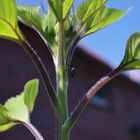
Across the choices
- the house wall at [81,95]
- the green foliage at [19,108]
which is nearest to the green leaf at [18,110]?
the green foliage at [19,108]

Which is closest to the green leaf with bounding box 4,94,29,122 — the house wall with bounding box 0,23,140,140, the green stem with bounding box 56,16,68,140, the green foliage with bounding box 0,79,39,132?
the green foliage with bounding box 0,79,39,132

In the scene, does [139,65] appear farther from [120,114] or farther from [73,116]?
[120,114]

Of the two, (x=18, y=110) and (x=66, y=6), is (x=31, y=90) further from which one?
(x=66, y=6)

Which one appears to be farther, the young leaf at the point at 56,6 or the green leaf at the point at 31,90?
the green leaf at the point at 31,90

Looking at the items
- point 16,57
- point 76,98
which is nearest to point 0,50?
point 16,57

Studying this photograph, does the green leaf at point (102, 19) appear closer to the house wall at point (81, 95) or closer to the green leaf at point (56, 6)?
the green leaf at point (56, 6)

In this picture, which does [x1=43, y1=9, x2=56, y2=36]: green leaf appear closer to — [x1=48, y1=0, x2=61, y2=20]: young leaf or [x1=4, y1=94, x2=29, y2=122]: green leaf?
[x1=48, y1=0, x2=61, y2=20]: young leaf
